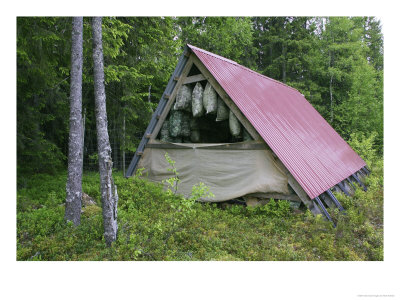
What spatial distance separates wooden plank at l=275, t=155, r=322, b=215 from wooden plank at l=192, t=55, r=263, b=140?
978mm

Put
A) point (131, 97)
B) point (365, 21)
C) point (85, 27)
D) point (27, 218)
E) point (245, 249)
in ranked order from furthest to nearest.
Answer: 1. point (365, 21)
2. point (131, 97)
3. point (85, 27)
4. point (27, 218)
5. point (245, 249)

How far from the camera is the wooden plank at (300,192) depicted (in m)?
6.57

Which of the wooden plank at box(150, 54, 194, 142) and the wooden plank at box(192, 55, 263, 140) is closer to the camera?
the wooden plank at box(192, 55, 263, 140)

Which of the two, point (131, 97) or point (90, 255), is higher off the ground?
point (131, 97)

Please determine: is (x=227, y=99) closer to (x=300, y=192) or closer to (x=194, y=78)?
(x=194, y=78)

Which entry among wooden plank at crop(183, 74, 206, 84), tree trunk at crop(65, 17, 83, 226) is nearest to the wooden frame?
wooden plank at crop(183, 74, 206, 84)

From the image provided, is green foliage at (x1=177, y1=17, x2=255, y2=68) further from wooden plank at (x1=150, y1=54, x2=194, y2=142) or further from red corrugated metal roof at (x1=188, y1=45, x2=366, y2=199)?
wooden plank at (x1=150, y1=54, x2=194, y2=142)

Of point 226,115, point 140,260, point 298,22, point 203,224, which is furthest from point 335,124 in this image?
point 140,260

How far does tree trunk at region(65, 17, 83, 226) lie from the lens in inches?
233

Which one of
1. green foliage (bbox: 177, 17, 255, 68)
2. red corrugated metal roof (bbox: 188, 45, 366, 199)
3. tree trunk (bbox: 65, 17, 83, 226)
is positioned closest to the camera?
tree trunk (bbox: 65, 17, 83, 226)

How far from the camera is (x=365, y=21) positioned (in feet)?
72.9

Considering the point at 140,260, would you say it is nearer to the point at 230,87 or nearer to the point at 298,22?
the point at 230,87

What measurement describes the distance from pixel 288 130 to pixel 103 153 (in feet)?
19.6

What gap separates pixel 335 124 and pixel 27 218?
2057 cm
